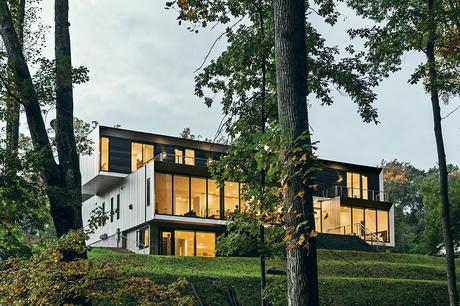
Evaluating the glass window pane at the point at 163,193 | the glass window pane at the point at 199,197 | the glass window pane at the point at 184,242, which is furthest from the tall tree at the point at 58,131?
the glass window pane at the point at 199,197

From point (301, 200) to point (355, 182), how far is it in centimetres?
3557

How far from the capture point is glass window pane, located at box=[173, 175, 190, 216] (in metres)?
31.9

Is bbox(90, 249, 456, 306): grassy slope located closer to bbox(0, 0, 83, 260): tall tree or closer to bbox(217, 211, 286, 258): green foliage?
bbox(217, 211, 286, 258): green foliage

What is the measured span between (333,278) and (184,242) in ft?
35.2

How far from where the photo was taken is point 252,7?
14.9 m

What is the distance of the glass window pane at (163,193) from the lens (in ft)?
103

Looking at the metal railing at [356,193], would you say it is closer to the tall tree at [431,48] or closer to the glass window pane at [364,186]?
the glass window pane at [364,186]

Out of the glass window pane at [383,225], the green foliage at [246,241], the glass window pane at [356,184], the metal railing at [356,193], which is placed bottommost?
the green foliage at [246,241]

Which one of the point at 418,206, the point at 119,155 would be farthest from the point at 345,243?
the point at 418,206

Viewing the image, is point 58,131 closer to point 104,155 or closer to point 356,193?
point 104,155

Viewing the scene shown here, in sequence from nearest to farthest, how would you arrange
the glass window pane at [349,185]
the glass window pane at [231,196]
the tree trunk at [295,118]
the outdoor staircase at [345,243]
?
1. the tree trunk at [295,118]
2. the outdoor staircase at [345,243]
3. the glass window pane at [231,196]
4. the glass window pane at [349,185]

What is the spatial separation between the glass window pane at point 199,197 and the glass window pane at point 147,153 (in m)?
5.00

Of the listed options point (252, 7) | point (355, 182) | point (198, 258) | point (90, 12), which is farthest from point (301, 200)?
point (90, 12)

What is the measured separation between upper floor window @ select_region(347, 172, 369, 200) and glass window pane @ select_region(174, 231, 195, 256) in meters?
12.9
